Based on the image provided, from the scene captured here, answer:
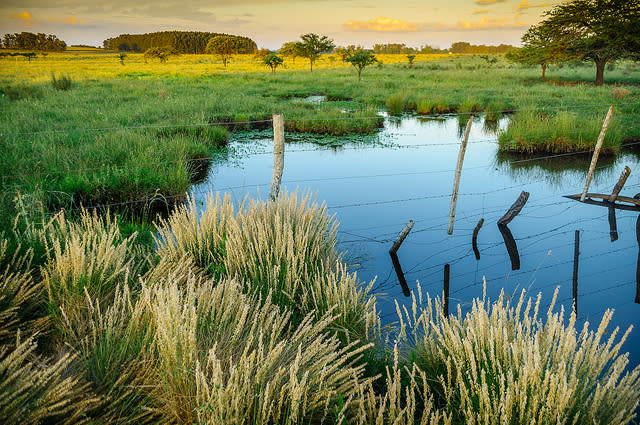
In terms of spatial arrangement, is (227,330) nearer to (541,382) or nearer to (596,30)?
(541,382)

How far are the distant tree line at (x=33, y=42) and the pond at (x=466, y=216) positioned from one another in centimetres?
4786

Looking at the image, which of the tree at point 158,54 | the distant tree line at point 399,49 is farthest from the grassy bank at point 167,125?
the distant tree line at point 399,49

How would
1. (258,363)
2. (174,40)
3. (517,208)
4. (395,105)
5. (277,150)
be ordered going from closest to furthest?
(258,363), (277,150), (517,208), (395,105), (174,40)

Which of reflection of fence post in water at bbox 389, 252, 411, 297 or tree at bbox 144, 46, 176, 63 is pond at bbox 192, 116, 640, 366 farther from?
→ tree at bbox 144, 46, 176, 63

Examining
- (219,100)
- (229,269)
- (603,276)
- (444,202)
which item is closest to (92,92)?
(219,100)

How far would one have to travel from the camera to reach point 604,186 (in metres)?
8.83

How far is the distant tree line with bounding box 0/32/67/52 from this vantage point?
161ft

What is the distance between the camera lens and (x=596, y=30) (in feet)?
80.1

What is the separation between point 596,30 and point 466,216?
2379 centimetres

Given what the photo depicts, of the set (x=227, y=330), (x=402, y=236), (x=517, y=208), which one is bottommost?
(x=402, y=236)

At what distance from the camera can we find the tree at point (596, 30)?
76.8 ft


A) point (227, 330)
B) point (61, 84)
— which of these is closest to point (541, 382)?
point (227, 330)

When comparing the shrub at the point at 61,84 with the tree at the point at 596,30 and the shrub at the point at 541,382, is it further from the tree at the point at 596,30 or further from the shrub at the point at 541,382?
the tree at the point at 596,30

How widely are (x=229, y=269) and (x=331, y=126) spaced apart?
34.1ft
